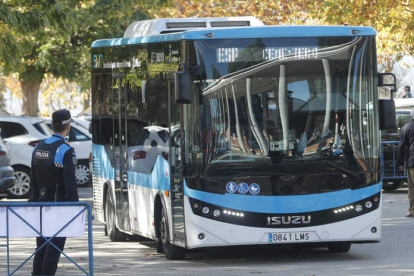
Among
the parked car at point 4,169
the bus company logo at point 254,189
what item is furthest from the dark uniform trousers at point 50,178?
the parked car at point 4,169

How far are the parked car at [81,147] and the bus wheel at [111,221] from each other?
10629 millimetres

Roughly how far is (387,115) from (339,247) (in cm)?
179

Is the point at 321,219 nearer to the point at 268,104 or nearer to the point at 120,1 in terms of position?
the point at 268,104

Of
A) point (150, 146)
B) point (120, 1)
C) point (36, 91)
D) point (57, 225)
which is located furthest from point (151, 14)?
point (57, 225)

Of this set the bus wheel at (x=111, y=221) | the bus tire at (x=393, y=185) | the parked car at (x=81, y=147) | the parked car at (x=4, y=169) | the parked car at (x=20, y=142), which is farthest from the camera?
the parked car at (x=81, y=147)

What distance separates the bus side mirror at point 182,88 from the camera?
1040 cm

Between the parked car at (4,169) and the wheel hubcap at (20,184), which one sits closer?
the parked car at (4,169)

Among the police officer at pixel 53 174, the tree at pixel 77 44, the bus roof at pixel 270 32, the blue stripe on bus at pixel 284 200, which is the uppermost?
the tree at pixel 77 44

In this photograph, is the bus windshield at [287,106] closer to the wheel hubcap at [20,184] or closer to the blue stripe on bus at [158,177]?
the blue stripe on bus at [158,177]

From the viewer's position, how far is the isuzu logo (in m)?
10.7

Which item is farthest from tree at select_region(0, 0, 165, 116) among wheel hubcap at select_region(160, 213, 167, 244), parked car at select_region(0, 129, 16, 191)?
wheel hubcap at select_region(160, 213, 167, 244)

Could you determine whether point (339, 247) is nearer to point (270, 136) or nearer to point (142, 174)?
point (270, 136)

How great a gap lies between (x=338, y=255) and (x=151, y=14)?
83.8 ft

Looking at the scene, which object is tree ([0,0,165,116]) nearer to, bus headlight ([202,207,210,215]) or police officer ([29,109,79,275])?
bus headlight ([202,207,210,215])
